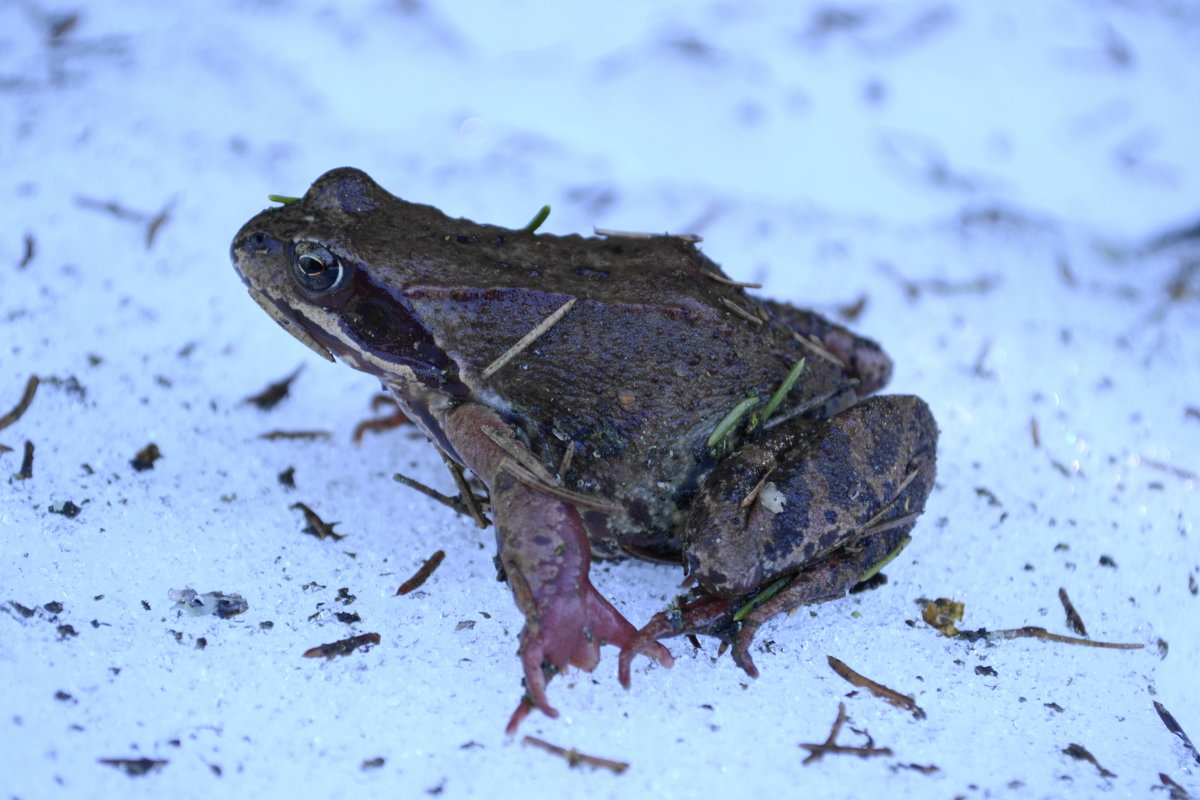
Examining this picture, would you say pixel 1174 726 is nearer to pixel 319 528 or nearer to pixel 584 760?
pixel 584 760

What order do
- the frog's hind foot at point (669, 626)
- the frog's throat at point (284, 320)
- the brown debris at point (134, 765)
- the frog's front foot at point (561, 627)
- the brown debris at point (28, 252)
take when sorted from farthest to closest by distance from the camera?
the brown debris at point (28, 252), the frog's throat at point (284, 320), the frog's hind foot at point (669, 626), the frog's front foot at point (561, 627), the brown debris at point (134, 765)

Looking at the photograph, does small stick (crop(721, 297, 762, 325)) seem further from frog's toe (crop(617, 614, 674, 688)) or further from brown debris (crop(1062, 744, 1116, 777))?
brown debris (crop(1062, 744, 1116, 777))

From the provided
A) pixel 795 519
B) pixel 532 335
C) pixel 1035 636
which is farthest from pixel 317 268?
pixel 1035 636

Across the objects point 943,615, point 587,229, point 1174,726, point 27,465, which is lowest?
point 1174,726

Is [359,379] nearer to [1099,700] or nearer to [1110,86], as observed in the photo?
[1099,700]

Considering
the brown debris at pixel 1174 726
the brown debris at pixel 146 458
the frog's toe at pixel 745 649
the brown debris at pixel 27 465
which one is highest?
the brown debris at pixel 27 465

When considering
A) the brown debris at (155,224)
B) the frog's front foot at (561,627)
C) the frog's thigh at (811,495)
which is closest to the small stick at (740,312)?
the frog's thigh at (811,495)

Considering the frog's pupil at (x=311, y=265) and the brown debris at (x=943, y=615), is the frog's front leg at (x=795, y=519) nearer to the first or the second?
the brown debris at (x=943, y=615)
